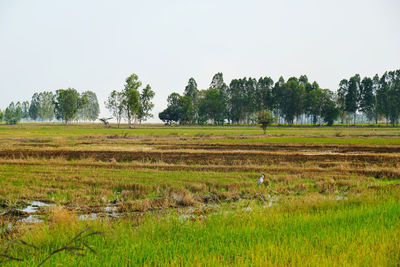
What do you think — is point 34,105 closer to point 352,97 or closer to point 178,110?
point 178,110

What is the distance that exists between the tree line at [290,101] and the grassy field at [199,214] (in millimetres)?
95440

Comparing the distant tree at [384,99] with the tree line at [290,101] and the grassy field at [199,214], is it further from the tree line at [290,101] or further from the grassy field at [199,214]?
the grassy field at [199,214]

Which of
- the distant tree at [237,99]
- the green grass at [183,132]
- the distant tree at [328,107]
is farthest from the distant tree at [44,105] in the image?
the distant tree at [328,107]

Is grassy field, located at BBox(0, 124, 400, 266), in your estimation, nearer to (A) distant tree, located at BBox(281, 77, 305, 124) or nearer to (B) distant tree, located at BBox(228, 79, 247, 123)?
(A) distant tree, located at BBox(281, 77, 305, 124)

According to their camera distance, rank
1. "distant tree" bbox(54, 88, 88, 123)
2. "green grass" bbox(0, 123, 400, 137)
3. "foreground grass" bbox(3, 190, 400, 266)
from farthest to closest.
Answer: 1. "distant tree" bbox(54, 88, 88, 123)
2. "green grass" bbox(0, 123, 400, 137)
3. "foreground grass" bbox(3, 190, 400, 266)

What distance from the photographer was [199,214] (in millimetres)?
9562

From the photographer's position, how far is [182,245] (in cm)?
654

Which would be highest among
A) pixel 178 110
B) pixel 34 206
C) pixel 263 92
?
pixel 263 92

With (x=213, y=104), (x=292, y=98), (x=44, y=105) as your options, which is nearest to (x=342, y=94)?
(x=292, y=98)

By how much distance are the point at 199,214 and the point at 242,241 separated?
3.05 metres

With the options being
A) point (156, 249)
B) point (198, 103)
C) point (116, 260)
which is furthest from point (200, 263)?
point (198, 103)

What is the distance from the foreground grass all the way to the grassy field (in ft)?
A: 0.09

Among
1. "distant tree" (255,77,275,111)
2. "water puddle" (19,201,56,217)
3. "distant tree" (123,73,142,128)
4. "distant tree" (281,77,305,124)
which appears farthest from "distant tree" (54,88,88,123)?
"water puddle" (19,201,56,217)

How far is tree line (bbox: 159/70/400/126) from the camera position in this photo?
117 m
